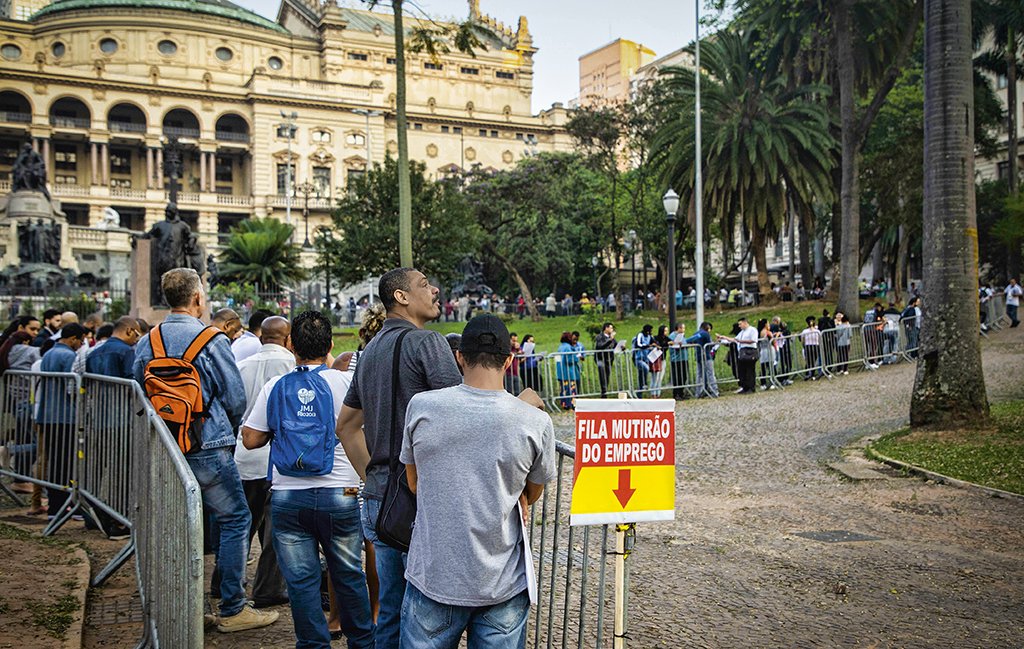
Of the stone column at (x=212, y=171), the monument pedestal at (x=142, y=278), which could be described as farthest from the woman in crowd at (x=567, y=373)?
the stone column at (x=212, y=171)

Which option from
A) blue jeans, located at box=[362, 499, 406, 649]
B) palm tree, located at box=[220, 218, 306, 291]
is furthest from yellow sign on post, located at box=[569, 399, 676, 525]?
palm tree, located at box=[220, 218, 306, 291]

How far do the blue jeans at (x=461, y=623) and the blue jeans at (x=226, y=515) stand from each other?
2455 millimetres

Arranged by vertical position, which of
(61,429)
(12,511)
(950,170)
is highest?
(950,170)

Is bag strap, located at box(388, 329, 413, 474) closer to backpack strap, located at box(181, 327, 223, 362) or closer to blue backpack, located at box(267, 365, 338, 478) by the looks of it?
blue backpack, located at box(267, 365, 338, 478)

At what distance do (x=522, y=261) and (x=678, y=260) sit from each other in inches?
360

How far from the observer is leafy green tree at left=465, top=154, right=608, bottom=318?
50594 mm

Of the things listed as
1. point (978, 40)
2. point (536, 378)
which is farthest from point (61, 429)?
point (978, 40)

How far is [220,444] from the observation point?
5.64m

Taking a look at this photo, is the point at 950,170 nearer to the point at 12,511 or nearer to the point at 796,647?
the point at 796,647

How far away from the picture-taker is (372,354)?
4.30 meters

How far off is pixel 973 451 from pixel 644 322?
1001 inches

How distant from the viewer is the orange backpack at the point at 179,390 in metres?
5.48

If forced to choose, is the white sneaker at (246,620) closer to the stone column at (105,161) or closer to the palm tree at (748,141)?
the palm tree at (748,141)

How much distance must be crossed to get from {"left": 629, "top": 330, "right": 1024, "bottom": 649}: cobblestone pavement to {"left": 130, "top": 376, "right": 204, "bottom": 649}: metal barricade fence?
263 cm
